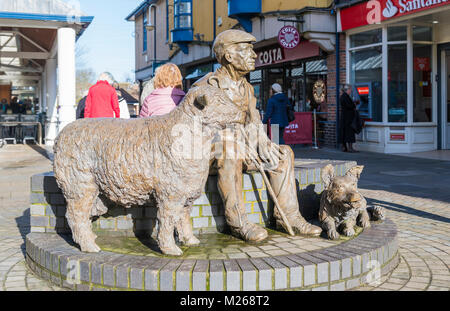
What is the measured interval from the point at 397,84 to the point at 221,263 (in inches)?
472

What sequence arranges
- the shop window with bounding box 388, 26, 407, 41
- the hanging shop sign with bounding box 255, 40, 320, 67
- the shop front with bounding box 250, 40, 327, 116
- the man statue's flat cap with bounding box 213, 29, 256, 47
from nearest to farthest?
1. the man statue's flat cap with bounding box 213, 29, 256, 47
2. the shop window with bounding box 388, 26, 407, 41
3. the hanging shop sign with bounding box 255, 40, 320, 67
4. the shop front with bounding box 250, 40, 327, 116

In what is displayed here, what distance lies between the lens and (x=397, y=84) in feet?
46.0

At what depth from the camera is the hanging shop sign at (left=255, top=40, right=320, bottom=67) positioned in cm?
1639

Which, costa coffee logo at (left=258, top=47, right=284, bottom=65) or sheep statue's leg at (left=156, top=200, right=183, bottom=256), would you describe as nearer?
sheep statue's leg at (left=156, top=200, right=183, bottom=256)

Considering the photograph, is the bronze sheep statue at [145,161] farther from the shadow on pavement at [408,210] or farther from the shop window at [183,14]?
the shop window at [183,14]

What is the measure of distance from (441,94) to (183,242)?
11985 millimetres

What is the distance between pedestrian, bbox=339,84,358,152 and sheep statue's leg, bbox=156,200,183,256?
11.2 metres

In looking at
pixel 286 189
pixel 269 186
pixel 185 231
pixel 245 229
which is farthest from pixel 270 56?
pixel 185 231

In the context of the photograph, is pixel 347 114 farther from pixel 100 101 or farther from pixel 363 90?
pixel 100 101

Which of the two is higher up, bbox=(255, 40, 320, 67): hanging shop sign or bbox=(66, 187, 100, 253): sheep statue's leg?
bbox=(255, 40, 320, 67): hanging shop sign

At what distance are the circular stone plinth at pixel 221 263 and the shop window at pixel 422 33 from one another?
11095 mm

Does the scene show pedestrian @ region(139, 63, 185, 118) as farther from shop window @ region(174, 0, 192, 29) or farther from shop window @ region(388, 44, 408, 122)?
shop window @ region(174, 0, 192, 29)

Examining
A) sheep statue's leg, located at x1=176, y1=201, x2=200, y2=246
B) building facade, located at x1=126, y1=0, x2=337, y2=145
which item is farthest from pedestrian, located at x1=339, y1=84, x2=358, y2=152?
sheep statue's leg, located at x1=176, y1=201, x2=200, y2=246

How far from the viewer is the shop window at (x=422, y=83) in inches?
546
